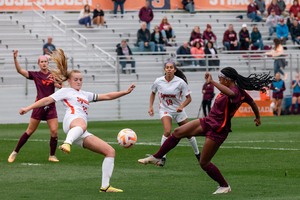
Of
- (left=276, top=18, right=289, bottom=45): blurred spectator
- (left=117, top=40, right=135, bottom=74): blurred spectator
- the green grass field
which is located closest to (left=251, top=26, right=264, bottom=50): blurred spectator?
(left=276, top=18, right=289, bottom=45): blurred spectator

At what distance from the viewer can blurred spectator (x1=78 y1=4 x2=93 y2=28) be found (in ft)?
87.1

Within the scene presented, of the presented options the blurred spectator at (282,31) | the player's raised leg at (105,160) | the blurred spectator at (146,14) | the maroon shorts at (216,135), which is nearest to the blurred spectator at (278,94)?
the blurred spectator at (282,31)

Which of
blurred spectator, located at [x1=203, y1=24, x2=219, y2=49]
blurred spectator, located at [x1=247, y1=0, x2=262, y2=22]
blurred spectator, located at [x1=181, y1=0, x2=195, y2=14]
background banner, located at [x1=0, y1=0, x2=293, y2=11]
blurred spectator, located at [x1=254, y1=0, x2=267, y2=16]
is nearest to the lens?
blurred spectator, located at [x1=203, y1=24, x2=219, y2=49]

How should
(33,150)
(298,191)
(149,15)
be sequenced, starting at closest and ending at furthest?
1. (298,191)
2. (33,150)
3. (149,15)

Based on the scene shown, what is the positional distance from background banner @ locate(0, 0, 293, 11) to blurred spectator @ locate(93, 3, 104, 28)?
1.92 m

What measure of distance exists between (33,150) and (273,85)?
14.2m

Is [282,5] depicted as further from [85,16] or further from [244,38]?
[85,16]

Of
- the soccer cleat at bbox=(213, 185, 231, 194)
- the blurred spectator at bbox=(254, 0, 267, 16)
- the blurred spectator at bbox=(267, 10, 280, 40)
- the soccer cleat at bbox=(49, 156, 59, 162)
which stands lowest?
the soccer cleat at bbox=(49, 156, 59, 162)

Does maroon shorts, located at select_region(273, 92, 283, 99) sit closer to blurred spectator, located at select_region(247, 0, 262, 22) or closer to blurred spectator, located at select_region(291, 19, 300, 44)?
blurred spectator, located at select_region(291, 19, 300, 44)

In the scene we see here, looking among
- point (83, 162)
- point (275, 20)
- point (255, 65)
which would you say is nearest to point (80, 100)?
point (83, 162)

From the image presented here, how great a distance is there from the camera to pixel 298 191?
6.35 metres

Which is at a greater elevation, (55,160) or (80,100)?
(80,100)

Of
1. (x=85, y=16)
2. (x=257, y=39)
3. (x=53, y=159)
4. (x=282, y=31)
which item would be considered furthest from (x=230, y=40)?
(x=53, y=159)

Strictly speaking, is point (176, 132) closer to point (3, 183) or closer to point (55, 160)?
point (3, 183)
